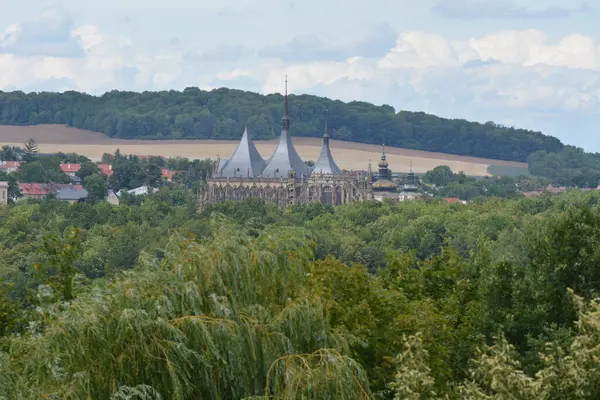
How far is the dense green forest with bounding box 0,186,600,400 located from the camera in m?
31.6

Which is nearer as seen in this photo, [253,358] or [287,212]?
[253,358]

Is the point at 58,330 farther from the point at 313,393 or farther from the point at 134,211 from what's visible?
the point at 134,211

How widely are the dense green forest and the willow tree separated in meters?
0.03

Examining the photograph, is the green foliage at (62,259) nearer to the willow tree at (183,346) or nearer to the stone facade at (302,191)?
the willow tree at (183,346)

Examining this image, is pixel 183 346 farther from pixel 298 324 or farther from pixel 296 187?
pixel 296 187

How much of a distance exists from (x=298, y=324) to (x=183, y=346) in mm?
3158

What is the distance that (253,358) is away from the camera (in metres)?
32.9

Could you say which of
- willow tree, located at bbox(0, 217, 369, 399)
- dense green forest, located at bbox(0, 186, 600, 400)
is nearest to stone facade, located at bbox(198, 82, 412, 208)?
dense green forest, located at bbox(0, 186, 600, 400)

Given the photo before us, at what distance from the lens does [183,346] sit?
3181 centimetres

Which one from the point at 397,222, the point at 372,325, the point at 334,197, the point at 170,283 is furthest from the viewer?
the point at 334,197

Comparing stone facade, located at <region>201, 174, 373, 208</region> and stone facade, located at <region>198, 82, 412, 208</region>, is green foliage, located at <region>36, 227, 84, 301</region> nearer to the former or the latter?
stone facade, located at <region>198, 82, 412, 208</region>

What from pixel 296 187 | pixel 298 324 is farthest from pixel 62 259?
pixel 296 187

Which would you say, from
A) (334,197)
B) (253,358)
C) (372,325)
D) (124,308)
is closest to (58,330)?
(124,308)

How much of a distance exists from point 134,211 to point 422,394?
136358 mm
